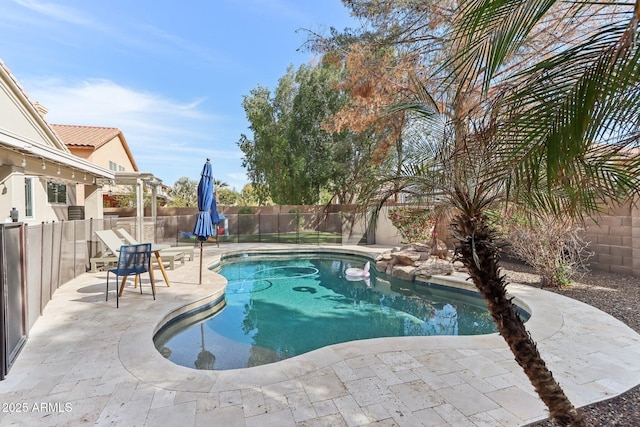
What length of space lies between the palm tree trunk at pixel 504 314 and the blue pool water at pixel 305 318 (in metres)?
3.32

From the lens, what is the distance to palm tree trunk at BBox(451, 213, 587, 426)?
6.88 feet

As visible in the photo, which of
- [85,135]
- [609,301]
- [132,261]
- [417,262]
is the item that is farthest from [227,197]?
[609,301]

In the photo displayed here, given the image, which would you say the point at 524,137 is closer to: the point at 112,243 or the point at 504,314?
the point at 504,314

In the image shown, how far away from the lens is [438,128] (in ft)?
8.86

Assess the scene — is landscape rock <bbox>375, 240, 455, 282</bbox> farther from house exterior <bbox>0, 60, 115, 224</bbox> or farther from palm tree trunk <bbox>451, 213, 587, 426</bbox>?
house exterior <bbox>0, 60, 115, 224</bbox>

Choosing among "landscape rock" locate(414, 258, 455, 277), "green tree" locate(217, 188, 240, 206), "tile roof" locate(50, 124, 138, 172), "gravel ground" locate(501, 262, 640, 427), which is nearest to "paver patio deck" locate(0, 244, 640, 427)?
"gravel ground" locate(501, 262, 640, 427)

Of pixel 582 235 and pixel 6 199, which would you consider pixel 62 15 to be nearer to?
pixel 6 199

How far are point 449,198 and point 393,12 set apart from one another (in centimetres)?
726

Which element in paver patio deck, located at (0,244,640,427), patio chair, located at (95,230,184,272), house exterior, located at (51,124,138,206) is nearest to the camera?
paver patio deck, located at (0,244,640,427)

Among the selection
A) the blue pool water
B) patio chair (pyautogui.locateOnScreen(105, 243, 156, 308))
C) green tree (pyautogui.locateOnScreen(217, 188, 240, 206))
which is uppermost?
green tree (pyautogui.locateOnScreen(217, 188, 240, 206))

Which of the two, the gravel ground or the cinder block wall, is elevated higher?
the cinder block wall

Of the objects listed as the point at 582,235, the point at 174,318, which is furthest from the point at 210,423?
the point at 582,235

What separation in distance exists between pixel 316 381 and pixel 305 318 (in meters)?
3.31

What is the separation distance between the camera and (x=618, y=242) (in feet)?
24.5
